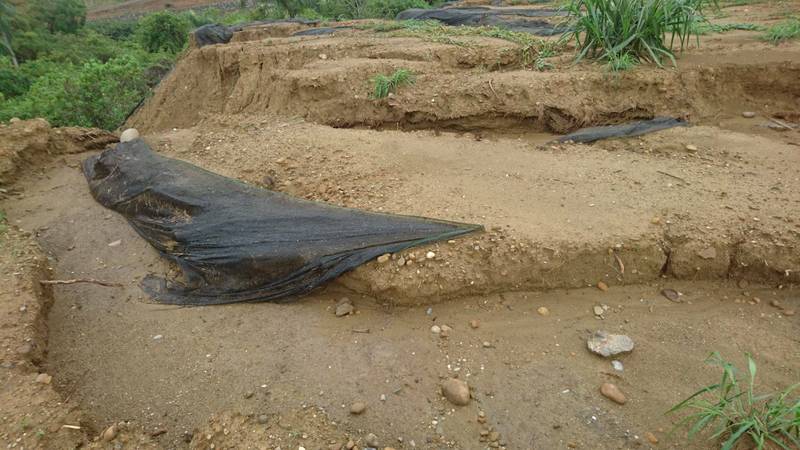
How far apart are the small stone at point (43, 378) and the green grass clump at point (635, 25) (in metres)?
4.13

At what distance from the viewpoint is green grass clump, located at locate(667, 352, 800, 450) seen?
146 centimetres

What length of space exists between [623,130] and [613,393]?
2.19 metres

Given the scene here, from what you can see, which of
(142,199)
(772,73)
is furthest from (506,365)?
(772,73)

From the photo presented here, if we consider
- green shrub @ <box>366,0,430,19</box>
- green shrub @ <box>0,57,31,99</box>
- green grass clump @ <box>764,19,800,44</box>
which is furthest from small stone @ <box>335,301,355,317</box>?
green shrub @ <box>0,57,31,99</box>

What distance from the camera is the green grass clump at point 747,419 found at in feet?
4.80

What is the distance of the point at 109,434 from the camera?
5.77 feet

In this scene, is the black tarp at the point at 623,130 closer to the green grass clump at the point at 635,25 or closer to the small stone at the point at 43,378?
the green grass clump at the point at 635,25

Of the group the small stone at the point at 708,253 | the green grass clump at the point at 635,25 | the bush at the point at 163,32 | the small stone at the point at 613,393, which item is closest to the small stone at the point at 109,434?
the small stone at the point at 613,393

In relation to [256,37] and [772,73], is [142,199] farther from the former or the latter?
[256,37]

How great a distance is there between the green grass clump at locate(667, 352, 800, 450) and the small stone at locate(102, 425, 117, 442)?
2.13 metres

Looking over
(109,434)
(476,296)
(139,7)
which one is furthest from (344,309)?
(139,7)

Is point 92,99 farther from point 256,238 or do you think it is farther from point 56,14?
point 56,14

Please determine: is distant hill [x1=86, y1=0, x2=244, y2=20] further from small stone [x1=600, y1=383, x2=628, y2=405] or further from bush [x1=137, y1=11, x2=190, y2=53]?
small stone [x1=600, y1=383, x2=628, y2=405]

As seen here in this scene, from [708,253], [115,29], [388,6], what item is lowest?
[708,253]
